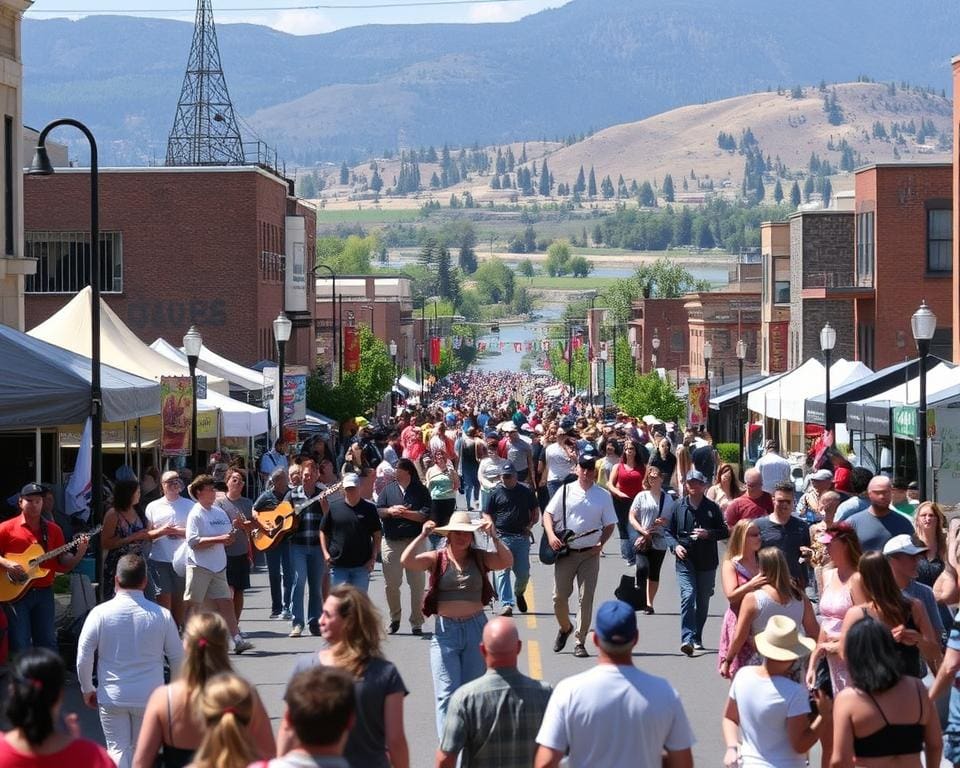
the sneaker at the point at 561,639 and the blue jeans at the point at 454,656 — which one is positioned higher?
the blue jeans at the point at 454,656

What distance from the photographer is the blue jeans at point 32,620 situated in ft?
46.0

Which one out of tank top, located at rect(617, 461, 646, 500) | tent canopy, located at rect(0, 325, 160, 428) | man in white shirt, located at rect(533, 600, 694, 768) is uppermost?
tent canopy, located at rect(0, 325, 160, 428)

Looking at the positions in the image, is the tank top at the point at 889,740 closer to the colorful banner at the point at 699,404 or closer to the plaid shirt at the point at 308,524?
the plaid shirt at the point at 308,524

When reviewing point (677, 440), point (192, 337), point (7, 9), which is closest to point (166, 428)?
point (192, 337)

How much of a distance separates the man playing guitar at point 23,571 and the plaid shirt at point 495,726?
6980mm

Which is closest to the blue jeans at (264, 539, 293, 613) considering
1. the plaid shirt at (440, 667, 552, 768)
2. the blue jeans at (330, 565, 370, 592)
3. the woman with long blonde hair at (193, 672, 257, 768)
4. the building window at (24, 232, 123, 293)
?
the blue jeans at (330, 565, 370, 592)

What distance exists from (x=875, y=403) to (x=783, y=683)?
22345 mm

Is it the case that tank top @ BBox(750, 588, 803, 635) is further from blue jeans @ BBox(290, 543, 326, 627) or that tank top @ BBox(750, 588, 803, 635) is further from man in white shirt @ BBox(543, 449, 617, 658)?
blue jeans @ BBox(290, 543, 326, 627)

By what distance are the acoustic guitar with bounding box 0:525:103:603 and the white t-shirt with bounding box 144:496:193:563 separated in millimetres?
1298

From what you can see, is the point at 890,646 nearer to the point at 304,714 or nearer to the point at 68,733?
the point at 304,714

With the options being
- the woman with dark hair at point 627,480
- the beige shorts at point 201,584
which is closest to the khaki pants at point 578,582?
the beige shorts at point 201,584

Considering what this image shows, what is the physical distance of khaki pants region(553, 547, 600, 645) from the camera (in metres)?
15.8

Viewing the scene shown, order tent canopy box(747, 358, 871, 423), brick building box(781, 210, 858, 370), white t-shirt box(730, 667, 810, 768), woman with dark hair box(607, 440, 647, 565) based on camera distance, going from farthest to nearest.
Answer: brick building box(781, 210, 858, 370) → tent canopy box(747, 358, 871, 423) → woman with dark hair box(607, 440, 647, 565) → white t-shirt box(730, 667, 810, 768)

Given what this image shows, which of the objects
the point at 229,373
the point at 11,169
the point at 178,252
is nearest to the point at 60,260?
the point at 178,252
